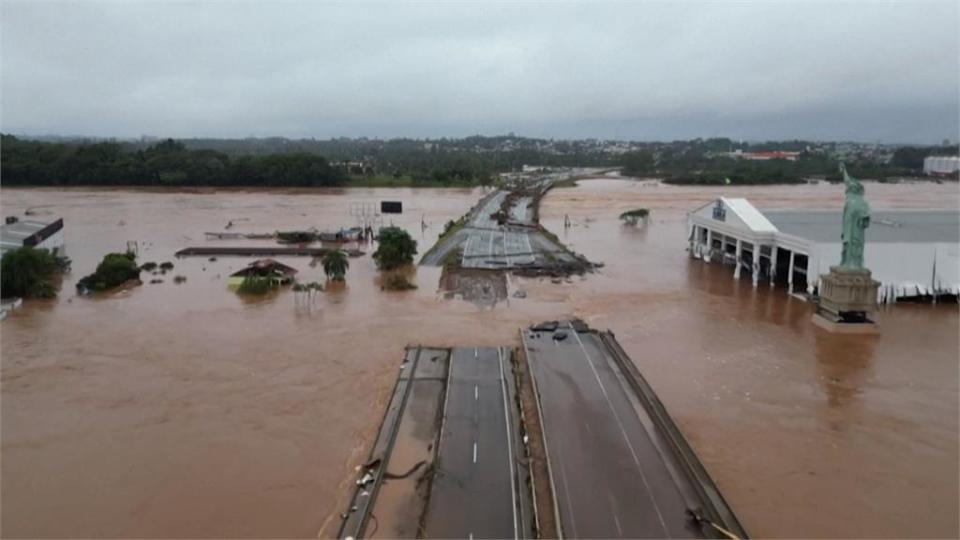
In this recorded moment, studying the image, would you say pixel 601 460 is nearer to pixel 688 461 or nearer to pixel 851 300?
pixel 688 461

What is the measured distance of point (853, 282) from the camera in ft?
57.0

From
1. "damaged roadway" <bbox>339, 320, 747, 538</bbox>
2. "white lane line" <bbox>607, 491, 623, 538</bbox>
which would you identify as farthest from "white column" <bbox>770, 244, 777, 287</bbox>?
"white lane line" <bbox>607, 491, 623, 538</bbox>

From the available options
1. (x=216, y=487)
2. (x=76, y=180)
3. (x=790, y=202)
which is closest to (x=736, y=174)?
(x=790, y=202)

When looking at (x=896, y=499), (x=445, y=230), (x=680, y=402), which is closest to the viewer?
(x=896, y=499)

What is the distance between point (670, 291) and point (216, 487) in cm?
1635

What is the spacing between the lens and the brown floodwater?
30.3 ft

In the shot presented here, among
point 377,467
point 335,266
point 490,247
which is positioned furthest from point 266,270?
point 377,467

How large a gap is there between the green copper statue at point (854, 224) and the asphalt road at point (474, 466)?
398 inches

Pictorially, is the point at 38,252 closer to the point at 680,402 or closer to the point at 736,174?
the point at 680,402

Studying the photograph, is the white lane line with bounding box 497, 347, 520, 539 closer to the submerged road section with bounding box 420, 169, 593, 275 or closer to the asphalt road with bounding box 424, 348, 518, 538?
the asphalt road with bounding box 424, 348, 518, 538

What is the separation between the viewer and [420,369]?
14.0m

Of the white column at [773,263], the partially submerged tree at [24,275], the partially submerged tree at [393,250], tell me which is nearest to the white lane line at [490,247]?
the partially submerged tree at [393,250]

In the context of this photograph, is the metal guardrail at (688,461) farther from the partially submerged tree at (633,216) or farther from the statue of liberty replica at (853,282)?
the partially submerged tree at (633,216)

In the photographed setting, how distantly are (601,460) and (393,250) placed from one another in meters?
16.7
